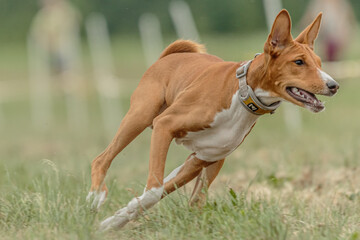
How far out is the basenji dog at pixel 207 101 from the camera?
4.10 metres

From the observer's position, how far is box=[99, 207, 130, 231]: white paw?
4.30m

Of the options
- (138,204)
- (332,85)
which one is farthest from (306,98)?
(138,204)

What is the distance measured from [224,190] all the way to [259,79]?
76 cm

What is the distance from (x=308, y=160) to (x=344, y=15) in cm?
759

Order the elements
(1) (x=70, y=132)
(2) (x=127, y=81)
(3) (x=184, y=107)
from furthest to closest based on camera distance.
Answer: (2) (x=127, y=81), (1) (x=70, y=132), (3) (x=184, y=107)

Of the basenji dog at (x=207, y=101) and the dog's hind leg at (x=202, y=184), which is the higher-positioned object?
the basenji dog at (x=207, y=101)

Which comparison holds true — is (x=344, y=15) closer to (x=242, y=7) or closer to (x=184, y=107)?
(x=184, y=107)

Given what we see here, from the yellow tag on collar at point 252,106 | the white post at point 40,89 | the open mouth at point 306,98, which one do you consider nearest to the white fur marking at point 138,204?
the yellow tag on collar at point 252,106

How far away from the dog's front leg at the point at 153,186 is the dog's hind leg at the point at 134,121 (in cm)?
36

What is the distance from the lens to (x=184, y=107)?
4543mm

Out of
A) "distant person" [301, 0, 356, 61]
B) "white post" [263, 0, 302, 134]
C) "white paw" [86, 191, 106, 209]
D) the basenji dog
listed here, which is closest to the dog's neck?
the basenji dog

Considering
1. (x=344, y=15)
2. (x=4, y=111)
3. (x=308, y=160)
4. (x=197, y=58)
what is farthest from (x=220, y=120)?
(x=4, y=111)

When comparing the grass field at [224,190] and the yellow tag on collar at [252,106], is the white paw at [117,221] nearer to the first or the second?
the grass field at [224,190]

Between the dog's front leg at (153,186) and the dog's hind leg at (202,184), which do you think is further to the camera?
the dog's hind leg at (202,184)
